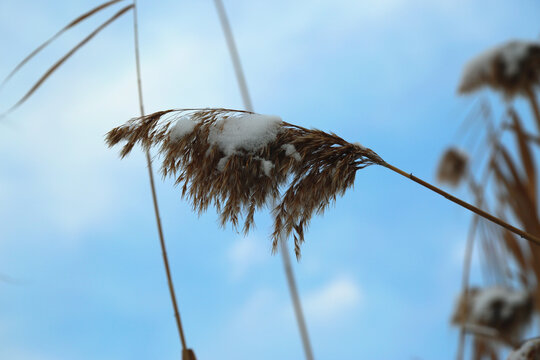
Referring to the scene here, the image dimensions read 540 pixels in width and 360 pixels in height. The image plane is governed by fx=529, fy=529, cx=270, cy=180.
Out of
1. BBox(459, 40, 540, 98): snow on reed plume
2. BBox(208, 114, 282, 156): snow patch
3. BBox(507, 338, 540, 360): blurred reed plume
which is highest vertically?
BBox(459, 40, 540, 98): snow on reed plume

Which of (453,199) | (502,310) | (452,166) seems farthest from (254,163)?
(452,166)

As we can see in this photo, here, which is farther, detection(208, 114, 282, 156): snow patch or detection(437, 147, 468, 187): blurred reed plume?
detection(437, 147, 468, 187): blurred reed plume

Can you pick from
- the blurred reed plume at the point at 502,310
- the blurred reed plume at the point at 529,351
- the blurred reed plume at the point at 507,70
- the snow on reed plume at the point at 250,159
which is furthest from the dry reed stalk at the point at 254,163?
the blurred reed plume at the point at 502,310

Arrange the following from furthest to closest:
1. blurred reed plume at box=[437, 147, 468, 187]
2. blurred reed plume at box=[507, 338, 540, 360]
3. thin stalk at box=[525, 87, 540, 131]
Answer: blurred reed plume at box=[437, 147, 468, 187]
thin stalk at box=[525, 87, 540, 131]
blurred reed plume at box=[507, 338, 540, 360]

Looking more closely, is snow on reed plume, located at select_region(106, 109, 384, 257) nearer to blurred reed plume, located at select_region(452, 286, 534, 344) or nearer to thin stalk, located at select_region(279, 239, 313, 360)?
thin stalk, located at select_region(279, 239, 313, 360)

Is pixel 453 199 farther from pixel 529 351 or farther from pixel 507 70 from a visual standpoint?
pixel 507 70

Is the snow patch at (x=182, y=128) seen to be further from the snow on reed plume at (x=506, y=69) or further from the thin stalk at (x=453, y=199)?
the snow on reed plume at (x=506, y=69)

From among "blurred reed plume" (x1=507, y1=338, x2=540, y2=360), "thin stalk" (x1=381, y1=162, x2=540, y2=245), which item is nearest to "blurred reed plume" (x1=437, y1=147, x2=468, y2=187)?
"blurred reed plume" (x1=507, y1=338, x2=540, y2=360)

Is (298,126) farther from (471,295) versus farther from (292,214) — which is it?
(471,295)
